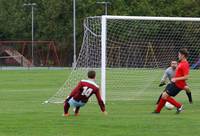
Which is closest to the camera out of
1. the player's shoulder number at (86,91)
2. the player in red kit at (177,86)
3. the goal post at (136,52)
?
the player's shoulder number at (86,91)

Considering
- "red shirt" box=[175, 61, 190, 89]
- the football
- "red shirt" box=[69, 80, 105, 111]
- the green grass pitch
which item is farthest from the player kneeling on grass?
the football

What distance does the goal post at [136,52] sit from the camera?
2588cm

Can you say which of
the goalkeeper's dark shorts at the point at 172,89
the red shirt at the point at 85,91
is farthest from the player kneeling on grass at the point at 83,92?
the goalkeeper's dark shorts at the point at 172,89

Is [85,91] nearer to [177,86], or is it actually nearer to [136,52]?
[177,86]

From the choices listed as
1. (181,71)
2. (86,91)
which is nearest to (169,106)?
(181,71)

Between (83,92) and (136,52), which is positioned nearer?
(83,92)

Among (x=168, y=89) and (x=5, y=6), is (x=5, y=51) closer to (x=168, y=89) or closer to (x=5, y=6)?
(x=5, y=6)

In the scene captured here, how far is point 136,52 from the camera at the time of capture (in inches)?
1543

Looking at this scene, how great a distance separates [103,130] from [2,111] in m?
5.64

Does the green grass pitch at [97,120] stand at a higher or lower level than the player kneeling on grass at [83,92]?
lower

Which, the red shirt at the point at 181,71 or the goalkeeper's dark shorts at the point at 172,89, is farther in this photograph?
the red shirt at the point at 181,71

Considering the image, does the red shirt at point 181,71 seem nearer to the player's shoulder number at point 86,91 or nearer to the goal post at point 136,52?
the player's shoulder number at point 86,91

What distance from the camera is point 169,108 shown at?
1953 centimetres

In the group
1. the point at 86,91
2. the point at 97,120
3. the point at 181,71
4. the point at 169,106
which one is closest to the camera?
the point at 97,120
